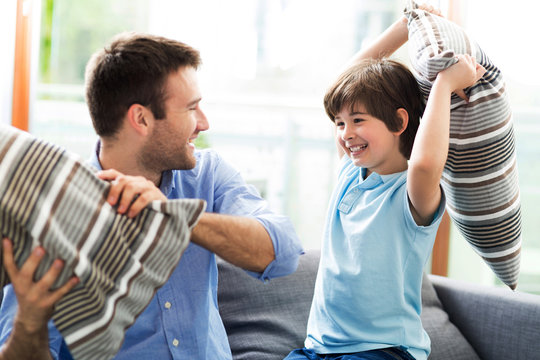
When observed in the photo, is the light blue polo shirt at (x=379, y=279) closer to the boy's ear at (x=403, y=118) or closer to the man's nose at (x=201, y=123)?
the boy's ear at (x=403, y=118)

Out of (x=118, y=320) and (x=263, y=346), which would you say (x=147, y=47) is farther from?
(x=263, y=346)

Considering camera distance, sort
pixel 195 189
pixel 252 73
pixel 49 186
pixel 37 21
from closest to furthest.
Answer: pixel 49 186 < pixel 195 189 < pixel 37 21 < pixel 252 73

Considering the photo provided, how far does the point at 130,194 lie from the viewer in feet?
3.04

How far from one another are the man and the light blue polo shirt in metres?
0.24

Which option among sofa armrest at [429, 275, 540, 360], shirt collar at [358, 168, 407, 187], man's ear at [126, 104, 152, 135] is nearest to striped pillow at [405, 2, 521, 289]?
shirt collar at [358, 168, 407, 187]

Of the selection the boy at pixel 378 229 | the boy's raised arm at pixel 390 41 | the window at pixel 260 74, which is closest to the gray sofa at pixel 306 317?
the boy at pixel 378 229

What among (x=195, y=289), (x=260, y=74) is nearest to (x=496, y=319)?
(x=195, y=289)

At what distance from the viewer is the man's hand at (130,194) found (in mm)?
917

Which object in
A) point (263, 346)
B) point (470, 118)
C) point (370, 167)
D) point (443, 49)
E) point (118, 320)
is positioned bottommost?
point (263, 346)

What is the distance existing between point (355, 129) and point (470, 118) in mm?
262

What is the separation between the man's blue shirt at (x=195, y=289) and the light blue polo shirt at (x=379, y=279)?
0.77 feet

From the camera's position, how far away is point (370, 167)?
1417mm

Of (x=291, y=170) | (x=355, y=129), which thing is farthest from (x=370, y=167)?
(x=291, y=170)

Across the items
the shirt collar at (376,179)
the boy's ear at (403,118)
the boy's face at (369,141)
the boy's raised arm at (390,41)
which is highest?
the boy's raised arm at (390,41)
